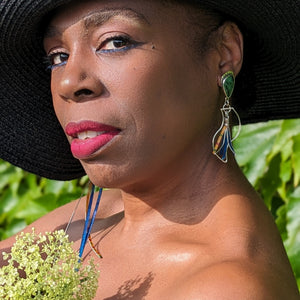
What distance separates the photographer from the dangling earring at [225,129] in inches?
97.5

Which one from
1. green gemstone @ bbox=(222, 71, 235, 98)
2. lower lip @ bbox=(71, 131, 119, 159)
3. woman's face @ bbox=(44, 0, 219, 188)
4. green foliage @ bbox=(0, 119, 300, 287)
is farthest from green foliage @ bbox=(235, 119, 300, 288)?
lower lip @ bbox=(71, 131, 119, 159)

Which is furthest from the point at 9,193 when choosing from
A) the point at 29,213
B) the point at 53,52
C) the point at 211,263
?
the point at 211,263

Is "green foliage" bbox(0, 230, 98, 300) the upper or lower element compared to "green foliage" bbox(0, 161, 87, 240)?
upper

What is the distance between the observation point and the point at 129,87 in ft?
7.55

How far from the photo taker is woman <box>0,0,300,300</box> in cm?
231

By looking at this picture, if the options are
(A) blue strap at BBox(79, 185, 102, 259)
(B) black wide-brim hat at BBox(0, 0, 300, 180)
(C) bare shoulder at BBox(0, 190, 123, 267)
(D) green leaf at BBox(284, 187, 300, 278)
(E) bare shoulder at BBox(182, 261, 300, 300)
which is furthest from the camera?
(D) green leaf at BBox(284, 187, 300, 278)

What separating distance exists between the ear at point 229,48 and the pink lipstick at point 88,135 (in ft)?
1.25

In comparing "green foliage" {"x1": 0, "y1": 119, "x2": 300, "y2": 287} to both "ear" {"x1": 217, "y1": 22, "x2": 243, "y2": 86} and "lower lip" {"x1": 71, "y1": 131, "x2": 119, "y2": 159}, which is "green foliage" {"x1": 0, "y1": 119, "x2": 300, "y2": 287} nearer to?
"ear" {"x1": 217, "y1": 22, "x2": 243, "y2": 86}

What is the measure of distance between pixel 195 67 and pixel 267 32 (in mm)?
297

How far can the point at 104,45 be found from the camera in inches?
92.5

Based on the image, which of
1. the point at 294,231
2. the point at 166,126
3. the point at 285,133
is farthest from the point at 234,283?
the point at 285,133

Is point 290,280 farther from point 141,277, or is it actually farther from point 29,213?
point 29,213

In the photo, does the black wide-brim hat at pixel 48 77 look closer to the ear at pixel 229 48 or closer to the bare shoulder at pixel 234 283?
the ear at pixel 229 48

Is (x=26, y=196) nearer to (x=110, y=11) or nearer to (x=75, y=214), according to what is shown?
(x=75, y=214)
